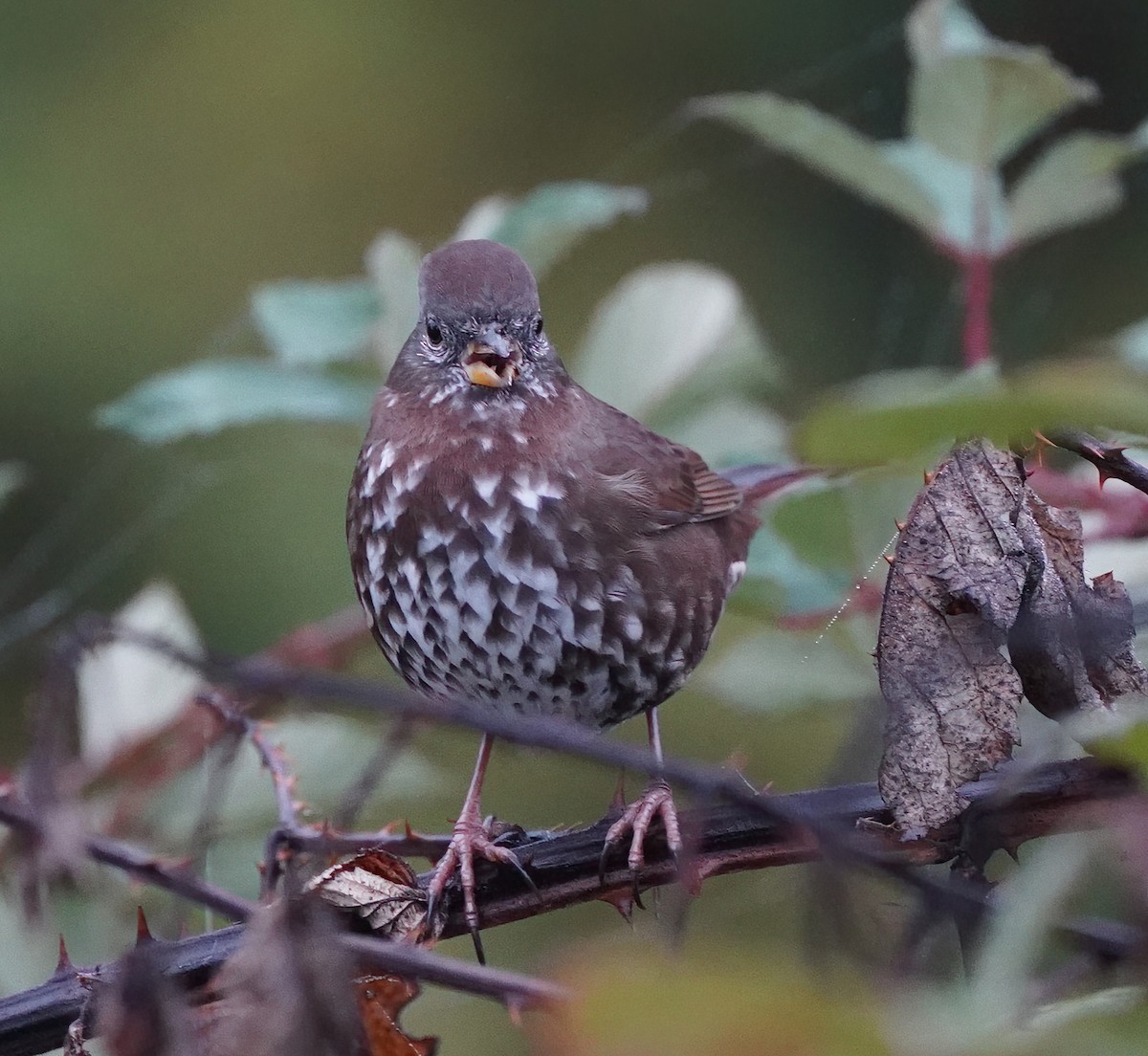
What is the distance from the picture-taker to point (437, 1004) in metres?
3.46

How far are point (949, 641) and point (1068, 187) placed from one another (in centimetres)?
142

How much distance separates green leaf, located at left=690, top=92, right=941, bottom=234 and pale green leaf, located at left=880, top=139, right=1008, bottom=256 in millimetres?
12

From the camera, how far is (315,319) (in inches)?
107

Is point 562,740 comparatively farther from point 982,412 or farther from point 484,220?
point 484,220

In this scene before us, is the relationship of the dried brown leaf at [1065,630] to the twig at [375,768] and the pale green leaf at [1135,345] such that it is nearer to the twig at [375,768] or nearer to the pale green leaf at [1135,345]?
the twig at [375,768]

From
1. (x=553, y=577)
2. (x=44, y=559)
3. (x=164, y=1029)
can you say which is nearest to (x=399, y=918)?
(x=164, y=1029)

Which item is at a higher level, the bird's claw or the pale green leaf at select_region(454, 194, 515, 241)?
the pale green leaf at select_region(454, 194, 515, 241)

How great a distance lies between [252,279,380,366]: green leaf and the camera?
8.55ft

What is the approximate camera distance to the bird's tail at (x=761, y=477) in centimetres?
234

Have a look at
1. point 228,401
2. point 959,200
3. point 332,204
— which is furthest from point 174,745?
point 332,204

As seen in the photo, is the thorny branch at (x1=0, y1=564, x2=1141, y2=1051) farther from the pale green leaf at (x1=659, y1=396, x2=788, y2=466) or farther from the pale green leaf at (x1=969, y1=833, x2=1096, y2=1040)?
the pale green leaf at (x1=659, y1=396, x2=788, y2=466)

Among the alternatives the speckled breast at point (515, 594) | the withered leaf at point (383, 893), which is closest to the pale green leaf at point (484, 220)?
the speckled breast at point (515, 594)

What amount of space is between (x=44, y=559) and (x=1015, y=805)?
15.3 feet

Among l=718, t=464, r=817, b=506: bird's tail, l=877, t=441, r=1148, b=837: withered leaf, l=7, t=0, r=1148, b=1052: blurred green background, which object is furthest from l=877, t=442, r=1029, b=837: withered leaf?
l=7, t=0, r=1148, b=1052: blurred green background
